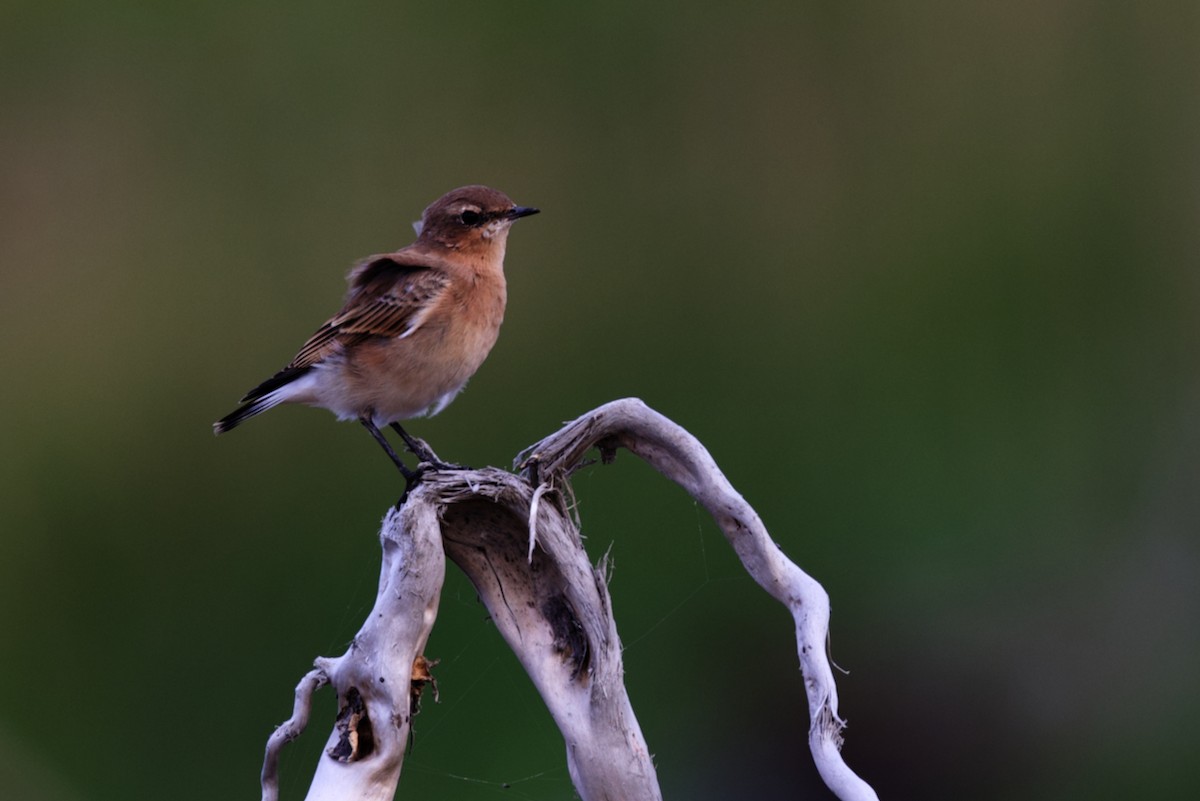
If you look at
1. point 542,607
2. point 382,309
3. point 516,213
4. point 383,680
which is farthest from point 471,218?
point 383,680

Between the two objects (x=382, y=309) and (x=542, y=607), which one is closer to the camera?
(x=542, y=607)

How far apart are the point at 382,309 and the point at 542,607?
120 cm

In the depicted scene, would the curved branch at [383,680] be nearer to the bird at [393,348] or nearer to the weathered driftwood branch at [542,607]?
the weathered driftwood branch at [542,607]

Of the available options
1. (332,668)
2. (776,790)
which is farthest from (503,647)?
(332,668)

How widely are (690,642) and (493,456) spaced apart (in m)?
0.82

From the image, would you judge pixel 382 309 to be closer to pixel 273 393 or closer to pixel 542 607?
pixel 273 393

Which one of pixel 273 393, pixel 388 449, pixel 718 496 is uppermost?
pixel 718 496

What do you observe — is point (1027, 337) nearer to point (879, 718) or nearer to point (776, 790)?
point (879, 718)

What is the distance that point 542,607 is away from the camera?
1.71 meters

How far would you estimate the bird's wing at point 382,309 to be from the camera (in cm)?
271

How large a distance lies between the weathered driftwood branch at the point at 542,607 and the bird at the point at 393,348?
87cm

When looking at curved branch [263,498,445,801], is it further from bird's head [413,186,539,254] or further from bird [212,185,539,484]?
bird's head [413,186,539,254]

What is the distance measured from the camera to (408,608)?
1613mm

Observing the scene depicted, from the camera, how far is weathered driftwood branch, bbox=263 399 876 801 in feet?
5.13
